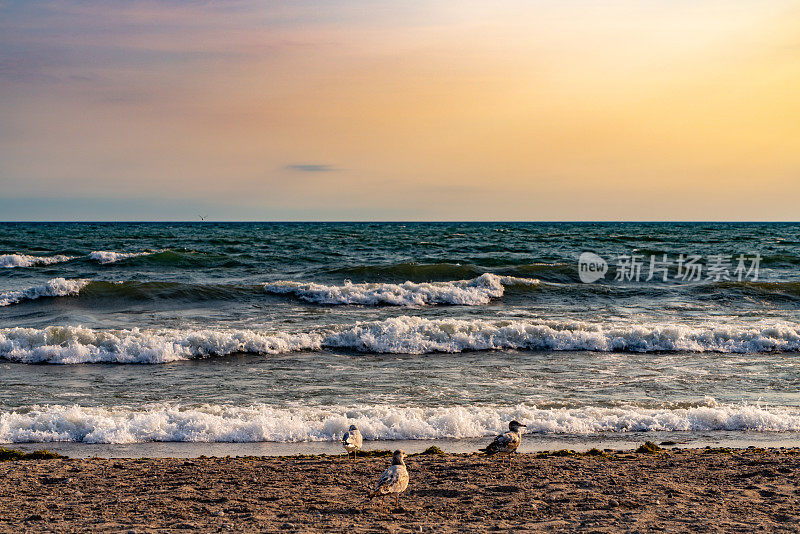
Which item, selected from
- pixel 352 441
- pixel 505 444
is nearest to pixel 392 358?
pixel 352 441

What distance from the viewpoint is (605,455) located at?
6.78 m

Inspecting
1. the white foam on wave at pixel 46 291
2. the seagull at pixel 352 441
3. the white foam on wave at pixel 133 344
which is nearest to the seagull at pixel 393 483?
the seagull at pixel 352 441

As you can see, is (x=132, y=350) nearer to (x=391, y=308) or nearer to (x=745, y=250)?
(x=391, y=308)

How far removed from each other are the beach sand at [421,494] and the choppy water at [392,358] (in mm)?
1278

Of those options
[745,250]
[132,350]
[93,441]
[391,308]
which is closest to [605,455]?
[93,441]

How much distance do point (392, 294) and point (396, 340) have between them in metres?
6.93

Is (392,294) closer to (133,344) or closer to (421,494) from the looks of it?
(133,344)

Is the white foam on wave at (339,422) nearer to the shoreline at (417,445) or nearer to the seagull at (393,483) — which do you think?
the shoreline at (417,445)

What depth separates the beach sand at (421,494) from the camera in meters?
4.86

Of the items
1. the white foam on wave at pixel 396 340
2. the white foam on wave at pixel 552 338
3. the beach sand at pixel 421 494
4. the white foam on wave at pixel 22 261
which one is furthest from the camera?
the white foam on wave at pixel 22 261

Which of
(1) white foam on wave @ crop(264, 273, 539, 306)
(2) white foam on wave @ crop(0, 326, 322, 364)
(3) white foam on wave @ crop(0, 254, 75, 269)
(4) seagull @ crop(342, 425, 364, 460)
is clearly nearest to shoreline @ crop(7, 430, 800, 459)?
(4) seagull @ crop(342, 425, 364, 460)

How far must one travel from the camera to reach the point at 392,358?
12812mm

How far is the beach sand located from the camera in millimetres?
4863

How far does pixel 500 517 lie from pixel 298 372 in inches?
271
